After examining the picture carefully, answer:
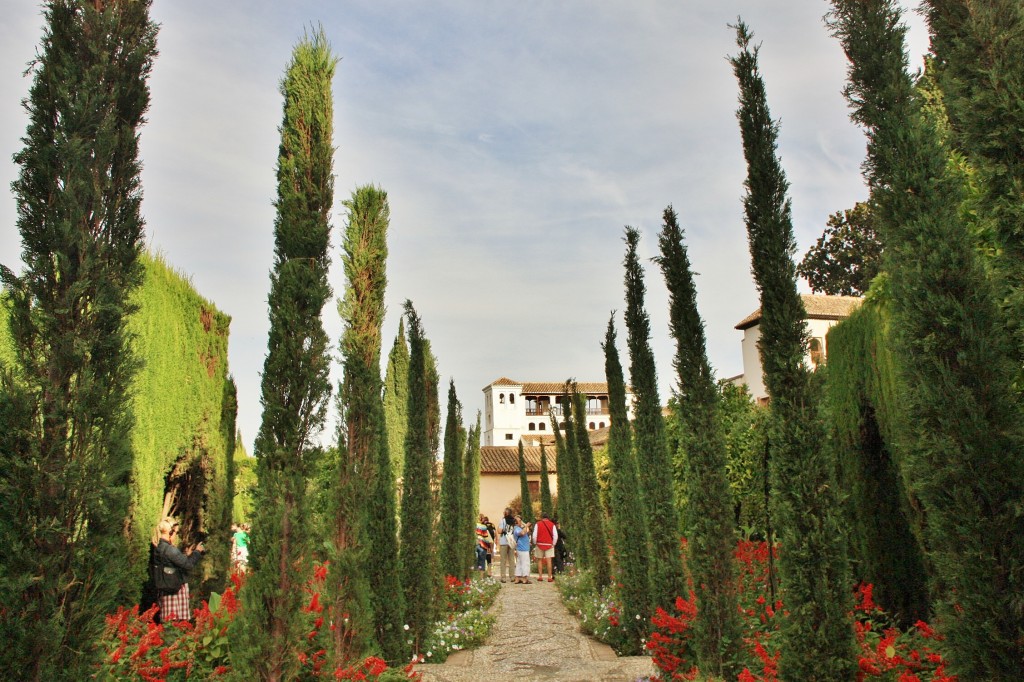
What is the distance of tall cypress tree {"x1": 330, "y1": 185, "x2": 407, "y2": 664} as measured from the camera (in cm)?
632

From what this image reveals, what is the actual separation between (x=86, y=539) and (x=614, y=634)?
24.4ft

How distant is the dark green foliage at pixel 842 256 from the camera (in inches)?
1134

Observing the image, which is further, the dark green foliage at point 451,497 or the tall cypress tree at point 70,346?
the dark green foliage at point 451,497

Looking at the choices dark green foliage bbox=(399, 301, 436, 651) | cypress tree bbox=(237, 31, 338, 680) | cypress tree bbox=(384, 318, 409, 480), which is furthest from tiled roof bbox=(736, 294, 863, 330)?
cypress tree bbox=(237, 31, 338, 680)

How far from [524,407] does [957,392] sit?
68.3m

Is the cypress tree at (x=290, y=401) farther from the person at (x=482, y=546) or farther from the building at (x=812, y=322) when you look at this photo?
the building at (x=812, y=322)

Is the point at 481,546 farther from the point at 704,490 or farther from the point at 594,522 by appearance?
the point at 704,490

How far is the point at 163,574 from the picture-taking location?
6.82 m

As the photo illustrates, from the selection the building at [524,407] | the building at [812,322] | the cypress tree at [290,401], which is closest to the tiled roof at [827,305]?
the building at [812,322]

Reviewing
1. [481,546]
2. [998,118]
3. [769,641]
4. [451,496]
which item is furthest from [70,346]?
[481,546]

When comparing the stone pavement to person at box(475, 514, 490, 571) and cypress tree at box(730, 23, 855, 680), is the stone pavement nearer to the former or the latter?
cypress tree at box(730, 23, 855, 680)

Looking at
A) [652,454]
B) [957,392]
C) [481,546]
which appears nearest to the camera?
[957,392]

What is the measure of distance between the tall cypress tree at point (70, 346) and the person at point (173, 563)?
319cm

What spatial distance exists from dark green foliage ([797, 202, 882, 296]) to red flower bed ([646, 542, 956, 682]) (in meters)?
23.0
